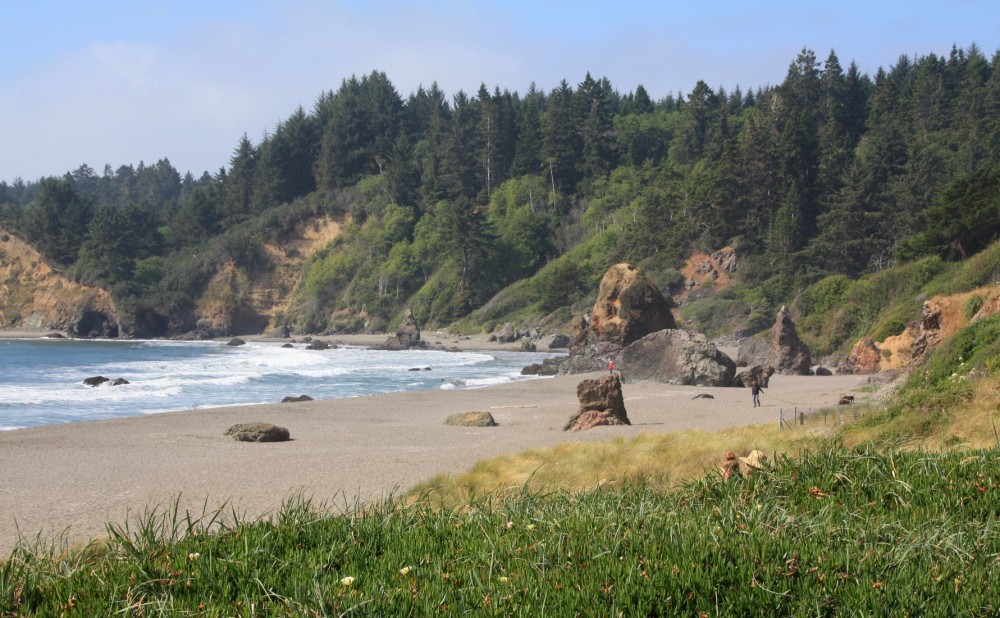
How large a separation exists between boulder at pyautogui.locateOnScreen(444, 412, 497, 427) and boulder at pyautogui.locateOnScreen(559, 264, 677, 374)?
18.0 m

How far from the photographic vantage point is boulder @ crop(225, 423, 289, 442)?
60.4 ft

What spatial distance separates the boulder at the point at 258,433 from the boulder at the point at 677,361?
16.4 m

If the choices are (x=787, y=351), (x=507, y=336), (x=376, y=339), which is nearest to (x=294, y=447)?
(x=787, y=351)

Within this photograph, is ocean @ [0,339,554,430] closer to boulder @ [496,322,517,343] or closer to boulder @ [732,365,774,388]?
boulder @ [496,322,517,343]

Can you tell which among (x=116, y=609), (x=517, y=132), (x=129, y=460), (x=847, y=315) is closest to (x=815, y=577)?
(x=116, y=609)

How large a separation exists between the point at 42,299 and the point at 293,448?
257 feet

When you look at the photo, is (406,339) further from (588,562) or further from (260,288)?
(588,562)

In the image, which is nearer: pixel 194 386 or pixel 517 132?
pixel 194 386

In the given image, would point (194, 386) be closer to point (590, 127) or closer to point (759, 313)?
point (759, 313)

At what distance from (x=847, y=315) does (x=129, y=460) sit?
31.6m

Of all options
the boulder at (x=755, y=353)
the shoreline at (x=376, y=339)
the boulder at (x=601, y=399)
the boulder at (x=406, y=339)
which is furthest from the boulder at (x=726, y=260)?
the boulder at (x=601, y=399)

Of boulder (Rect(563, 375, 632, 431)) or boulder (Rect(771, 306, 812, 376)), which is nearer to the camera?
boulder (Rect(563, 375, 632, 431))

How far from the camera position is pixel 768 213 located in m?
62.3

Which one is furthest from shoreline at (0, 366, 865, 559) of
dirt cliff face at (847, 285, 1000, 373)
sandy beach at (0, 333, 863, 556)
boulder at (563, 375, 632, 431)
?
dirt cliff face at (847, 285, 1000, 373)
